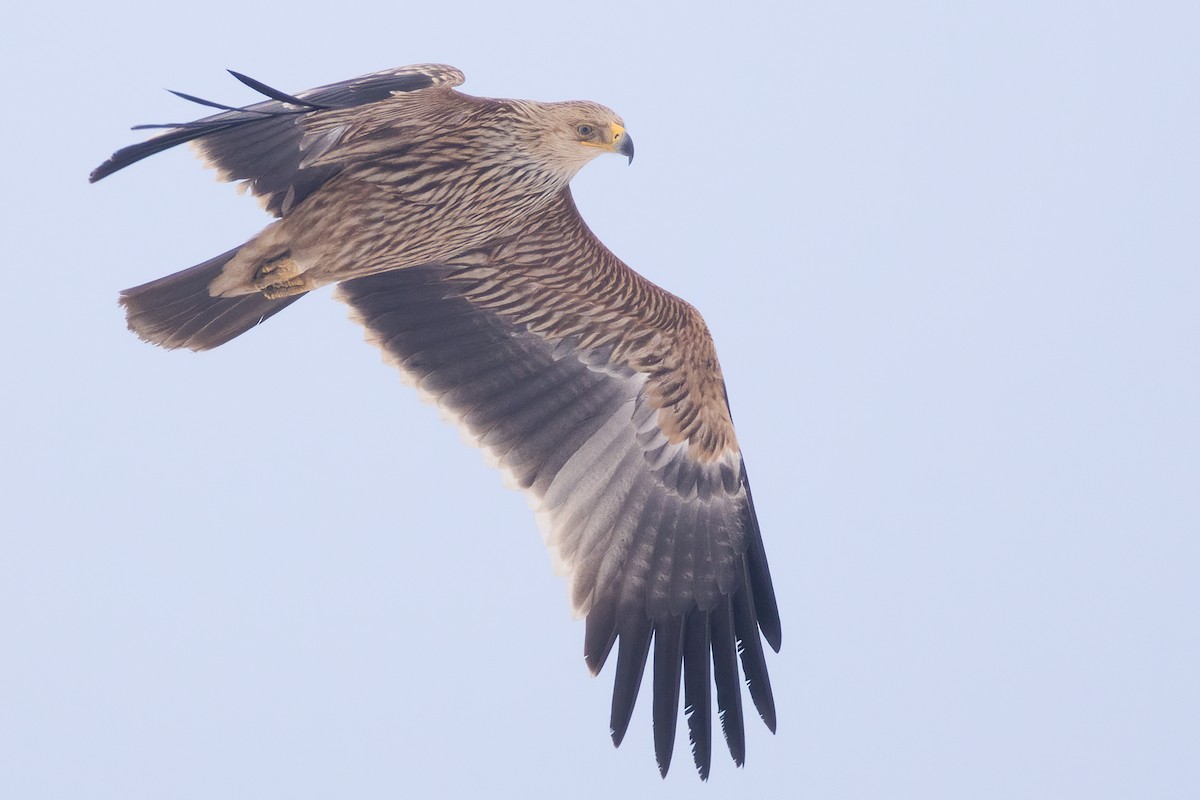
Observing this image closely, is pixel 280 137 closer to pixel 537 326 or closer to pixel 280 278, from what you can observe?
pixel 280 278

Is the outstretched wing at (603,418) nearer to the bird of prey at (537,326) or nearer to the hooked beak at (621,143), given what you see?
the bird of prey at (537,326)

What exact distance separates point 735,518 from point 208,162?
319 cm

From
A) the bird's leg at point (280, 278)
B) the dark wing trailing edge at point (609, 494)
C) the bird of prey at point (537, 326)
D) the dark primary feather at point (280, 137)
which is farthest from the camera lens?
the dark wing trailing edge at point (609, 494)

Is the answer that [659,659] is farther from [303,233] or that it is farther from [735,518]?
[303,233]

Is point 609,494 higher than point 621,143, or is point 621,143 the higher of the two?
point 621,143

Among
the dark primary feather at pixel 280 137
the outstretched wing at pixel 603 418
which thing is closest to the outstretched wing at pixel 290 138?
the dark primary feather at pixel 280 137

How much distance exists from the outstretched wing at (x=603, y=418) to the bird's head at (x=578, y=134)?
0.42 meters

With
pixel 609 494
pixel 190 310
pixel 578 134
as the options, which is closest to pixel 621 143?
pixel 578 134

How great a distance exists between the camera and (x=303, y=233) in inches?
283

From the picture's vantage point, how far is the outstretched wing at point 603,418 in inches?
302

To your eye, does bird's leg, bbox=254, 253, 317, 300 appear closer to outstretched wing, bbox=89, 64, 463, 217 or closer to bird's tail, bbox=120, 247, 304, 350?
bird's tail, bbox=120, 247, 304, 350

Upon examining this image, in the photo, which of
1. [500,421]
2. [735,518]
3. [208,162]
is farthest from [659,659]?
[208,162]

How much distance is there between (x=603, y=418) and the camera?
8.18m

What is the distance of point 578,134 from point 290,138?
135 cm
